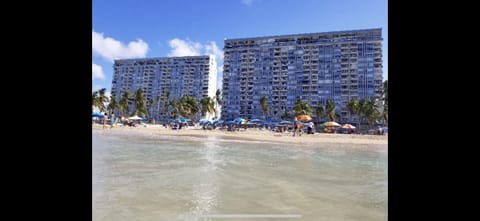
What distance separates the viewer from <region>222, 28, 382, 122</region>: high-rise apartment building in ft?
164

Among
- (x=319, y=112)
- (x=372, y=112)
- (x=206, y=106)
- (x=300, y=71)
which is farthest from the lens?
(x=300, y=71)

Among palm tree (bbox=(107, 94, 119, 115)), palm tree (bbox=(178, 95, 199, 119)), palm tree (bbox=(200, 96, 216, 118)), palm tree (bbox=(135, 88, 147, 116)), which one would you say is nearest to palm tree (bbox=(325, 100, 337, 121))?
palm tree (bbox=(200, 96, 216, 118))

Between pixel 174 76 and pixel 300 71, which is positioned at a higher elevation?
pixel 174 76

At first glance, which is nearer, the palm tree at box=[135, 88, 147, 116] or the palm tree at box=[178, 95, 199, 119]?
the palm tree at box=[178, 95, 199, 119]

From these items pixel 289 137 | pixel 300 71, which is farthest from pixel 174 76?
pixel 289 137

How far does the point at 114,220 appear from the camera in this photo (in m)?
3.35

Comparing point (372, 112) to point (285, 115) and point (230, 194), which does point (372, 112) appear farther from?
point (230, 194)

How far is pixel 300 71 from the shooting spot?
54812 mm

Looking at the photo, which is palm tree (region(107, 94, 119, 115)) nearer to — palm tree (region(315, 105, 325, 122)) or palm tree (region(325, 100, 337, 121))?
palm tree (region(315, 105, 325, 122))

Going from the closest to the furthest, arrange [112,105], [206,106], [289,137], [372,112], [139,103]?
[289,137] < [372,112] < [139,103] < [112,105] < [206,106]

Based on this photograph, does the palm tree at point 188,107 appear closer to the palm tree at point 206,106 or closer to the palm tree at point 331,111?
the palm tree at point 206,106

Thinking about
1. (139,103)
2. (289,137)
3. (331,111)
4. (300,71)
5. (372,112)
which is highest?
(300,71)

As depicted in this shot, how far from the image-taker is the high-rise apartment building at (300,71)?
4988 cm

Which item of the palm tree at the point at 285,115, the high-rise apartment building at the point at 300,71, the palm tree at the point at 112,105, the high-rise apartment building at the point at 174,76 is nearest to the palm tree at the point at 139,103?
the palm tree at the point at 112,105
